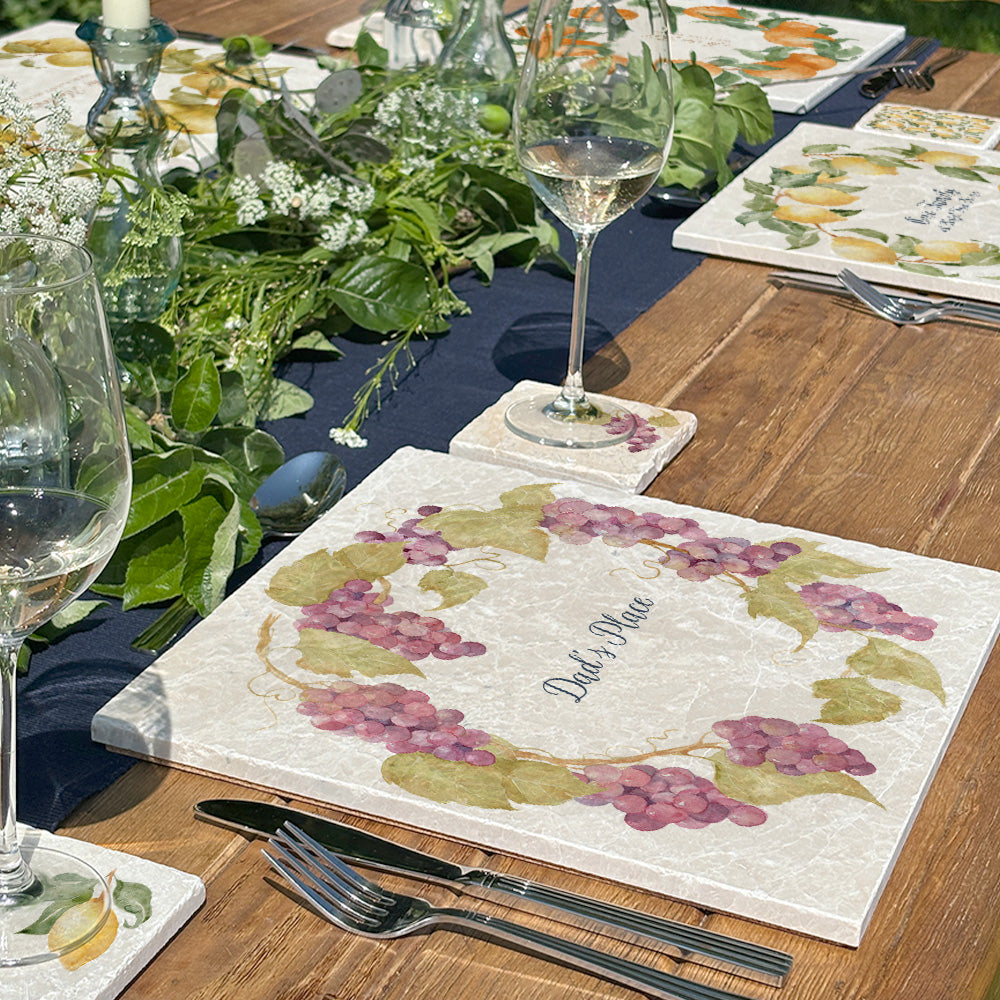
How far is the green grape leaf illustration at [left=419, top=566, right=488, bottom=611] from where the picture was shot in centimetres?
86

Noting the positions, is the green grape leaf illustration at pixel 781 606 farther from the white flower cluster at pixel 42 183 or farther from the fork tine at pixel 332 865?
the white flower cluster at pixel 42 183

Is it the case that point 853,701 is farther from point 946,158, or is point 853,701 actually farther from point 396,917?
point 946,158

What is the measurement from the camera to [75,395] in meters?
0.56

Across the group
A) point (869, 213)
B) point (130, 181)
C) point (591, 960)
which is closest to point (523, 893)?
point (591, 960)

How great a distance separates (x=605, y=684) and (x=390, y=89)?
3.02 feet

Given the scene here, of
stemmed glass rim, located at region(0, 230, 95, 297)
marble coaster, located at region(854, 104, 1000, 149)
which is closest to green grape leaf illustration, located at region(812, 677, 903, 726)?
stemmed glass rim, located at region(0, 230, 95, 297)

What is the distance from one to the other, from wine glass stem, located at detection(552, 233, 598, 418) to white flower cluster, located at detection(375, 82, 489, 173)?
0.38 metres

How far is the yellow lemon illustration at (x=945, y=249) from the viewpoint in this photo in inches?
58.1

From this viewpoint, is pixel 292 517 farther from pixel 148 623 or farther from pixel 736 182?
pixel 736 182

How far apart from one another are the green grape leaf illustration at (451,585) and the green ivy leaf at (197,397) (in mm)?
216

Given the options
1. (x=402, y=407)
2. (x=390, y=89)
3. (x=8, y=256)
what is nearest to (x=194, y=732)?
(x=8, y=256)

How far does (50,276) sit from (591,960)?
356 mm

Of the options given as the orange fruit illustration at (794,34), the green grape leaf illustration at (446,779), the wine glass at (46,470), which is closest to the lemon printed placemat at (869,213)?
the orange fruit illustration at (794,34)

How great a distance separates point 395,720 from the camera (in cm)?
75
